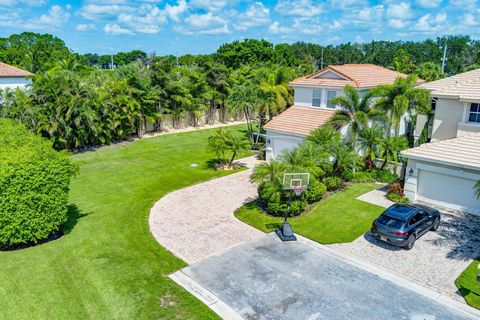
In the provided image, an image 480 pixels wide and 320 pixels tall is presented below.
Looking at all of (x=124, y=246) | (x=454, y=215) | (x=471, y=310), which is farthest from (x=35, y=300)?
(x=454, y=215)

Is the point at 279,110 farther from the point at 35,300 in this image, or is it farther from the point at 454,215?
the point at 35,300

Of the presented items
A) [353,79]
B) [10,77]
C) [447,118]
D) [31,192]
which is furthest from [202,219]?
[10,77]

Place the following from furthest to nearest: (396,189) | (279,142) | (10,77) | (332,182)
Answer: (10,77) → (279,142) → (332,182) → (396,189)

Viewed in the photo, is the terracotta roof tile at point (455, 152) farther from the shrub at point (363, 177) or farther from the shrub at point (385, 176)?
the shrub at point (363, 177)

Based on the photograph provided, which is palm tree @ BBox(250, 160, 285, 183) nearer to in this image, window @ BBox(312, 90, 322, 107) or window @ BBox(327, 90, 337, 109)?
window @ BBox(327, 90, 337, 109)

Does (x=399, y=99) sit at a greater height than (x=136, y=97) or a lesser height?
greater

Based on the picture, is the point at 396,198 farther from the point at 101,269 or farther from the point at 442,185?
the point at 101,269

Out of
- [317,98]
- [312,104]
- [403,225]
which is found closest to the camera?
[403,225]
